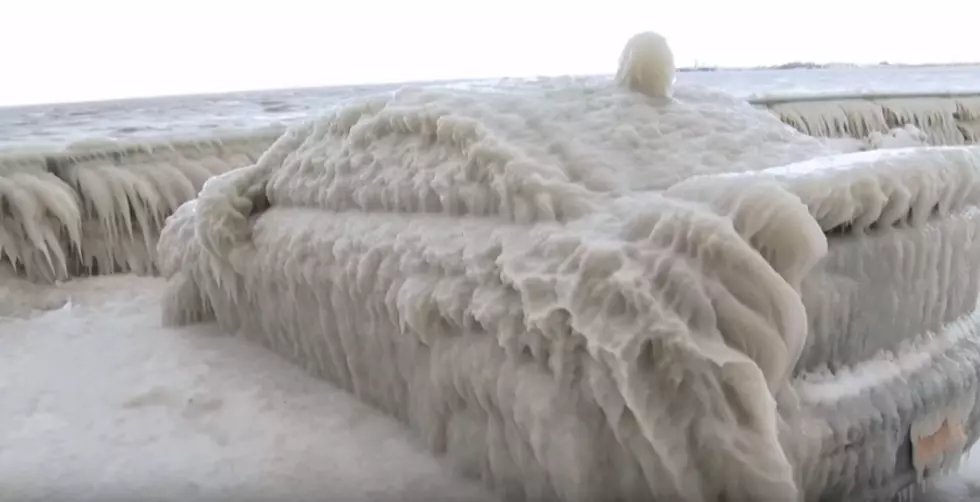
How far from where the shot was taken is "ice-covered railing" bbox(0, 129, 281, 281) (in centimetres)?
123

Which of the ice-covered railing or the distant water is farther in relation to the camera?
the distant water

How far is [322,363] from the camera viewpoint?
839 millimetres

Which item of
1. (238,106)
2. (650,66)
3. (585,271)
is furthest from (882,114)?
(585,271)

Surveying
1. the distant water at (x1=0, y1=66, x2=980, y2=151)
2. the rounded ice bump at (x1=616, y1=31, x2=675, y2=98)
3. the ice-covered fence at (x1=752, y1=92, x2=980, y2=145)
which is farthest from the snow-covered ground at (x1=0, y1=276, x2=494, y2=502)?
the ice-covered fence at (x1=752, y1=92, x2=980, y2=145)

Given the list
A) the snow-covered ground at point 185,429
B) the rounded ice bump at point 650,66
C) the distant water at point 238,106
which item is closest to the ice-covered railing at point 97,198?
the distant water at point 238,106

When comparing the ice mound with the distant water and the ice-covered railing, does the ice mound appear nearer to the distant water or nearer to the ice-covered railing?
the ice-covered railing

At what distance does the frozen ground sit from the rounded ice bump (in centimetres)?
41

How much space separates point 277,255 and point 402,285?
25 cm

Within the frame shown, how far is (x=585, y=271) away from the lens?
53cm

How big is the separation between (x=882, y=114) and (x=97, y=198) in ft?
5.71

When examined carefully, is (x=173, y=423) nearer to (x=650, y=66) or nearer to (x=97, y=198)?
(x=650, y=66)

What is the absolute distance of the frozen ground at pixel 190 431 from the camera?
0.63m

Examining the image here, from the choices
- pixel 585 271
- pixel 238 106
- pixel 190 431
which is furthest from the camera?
pixel 238 106

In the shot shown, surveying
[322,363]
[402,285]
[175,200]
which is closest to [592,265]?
[402,285]
